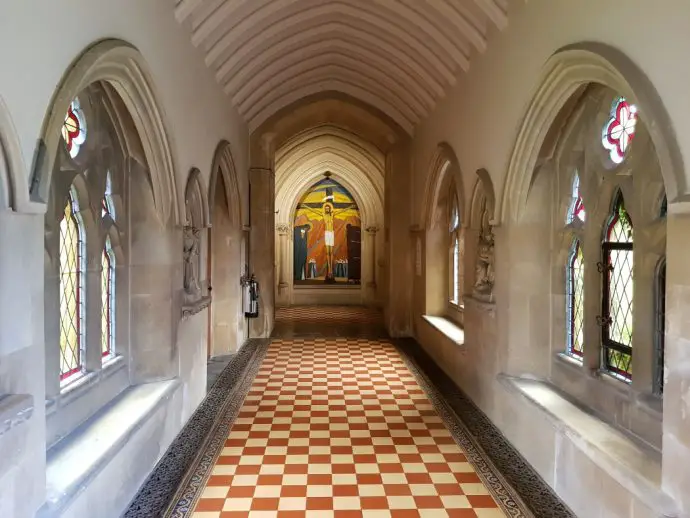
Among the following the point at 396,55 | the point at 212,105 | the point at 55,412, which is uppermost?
the point at 396,55

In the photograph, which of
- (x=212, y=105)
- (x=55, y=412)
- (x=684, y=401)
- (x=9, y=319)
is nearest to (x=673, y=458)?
(x=684, y=401)

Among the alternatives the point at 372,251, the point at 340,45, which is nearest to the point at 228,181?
the point at 340,45

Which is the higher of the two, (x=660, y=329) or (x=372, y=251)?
(x=372, y=251)

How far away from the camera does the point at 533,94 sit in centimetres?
427

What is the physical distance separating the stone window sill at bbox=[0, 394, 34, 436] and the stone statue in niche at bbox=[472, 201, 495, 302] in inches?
155

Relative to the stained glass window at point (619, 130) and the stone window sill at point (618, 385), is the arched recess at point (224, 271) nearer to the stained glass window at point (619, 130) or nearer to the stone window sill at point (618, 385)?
the stone window sill at point (618, 385)

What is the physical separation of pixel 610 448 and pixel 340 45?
6041 mm

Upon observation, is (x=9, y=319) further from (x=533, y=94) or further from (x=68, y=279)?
(x=533, y=94)

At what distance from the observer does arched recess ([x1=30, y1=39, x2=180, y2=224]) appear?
2680 mm

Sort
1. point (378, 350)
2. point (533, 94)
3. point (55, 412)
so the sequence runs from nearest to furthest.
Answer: point (55, 412), point (533, 94), point (378, 350)

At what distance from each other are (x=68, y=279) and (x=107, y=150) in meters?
1.07

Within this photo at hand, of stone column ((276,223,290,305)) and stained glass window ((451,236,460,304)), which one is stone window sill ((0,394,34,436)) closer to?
stained glass window ((451,236,460,304))

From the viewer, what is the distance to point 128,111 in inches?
169

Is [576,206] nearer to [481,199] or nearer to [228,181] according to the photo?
[481,199]
